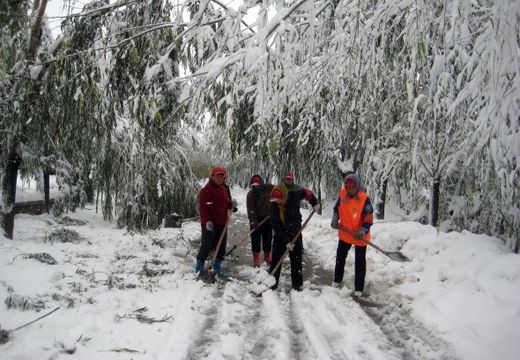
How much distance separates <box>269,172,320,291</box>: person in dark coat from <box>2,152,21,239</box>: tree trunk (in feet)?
18.5

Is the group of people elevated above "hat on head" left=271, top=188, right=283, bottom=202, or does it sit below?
below

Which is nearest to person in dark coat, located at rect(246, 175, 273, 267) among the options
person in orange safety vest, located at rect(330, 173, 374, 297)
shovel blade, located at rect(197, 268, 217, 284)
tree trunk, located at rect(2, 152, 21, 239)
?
shovel blade, located at rect(197, 268, 217, 284)

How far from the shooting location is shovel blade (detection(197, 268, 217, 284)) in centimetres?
596

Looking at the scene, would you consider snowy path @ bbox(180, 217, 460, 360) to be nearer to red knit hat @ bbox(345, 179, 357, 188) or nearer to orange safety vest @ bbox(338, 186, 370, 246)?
orange safety vest @ bbox(338, 186, 370, 246)

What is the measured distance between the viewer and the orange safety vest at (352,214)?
564 cm

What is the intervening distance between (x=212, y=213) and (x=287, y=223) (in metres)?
1.39

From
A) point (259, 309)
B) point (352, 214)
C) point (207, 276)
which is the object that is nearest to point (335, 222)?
point (352, 214)

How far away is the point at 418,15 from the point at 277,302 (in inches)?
152

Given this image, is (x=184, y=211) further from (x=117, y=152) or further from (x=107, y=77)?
(x=107, y=77)

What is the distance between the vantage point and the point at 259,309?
486 cm

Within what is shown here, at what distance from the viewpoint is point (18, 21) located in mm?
5664

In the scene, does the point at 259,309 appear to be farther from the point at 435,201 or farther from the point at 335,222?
the point at 435,201

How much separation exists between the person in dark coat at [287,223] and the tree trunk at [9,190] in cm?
564

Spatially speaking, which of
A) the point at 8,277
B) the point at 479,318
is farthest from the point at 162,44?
the point at 479,318
